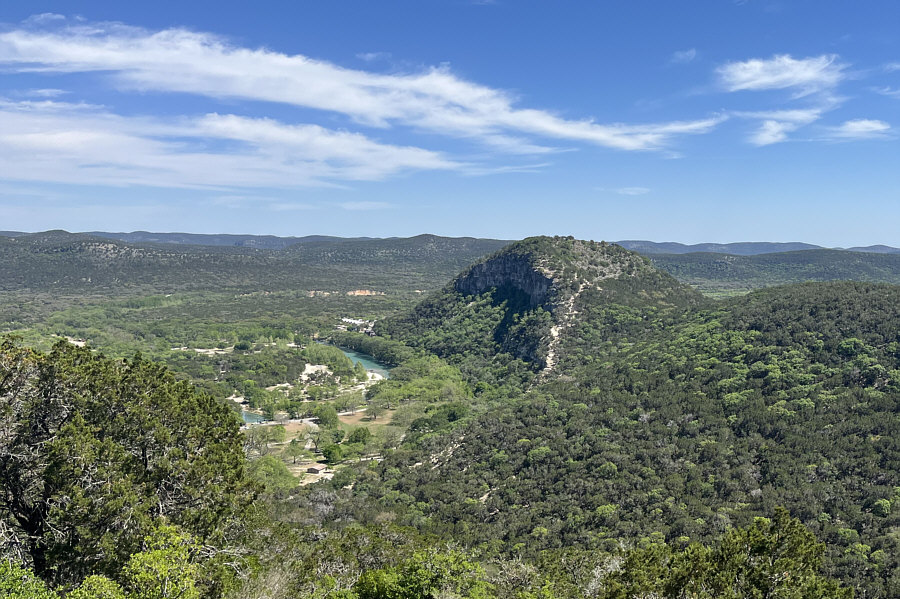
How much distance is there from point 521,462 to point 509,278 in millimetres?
107884

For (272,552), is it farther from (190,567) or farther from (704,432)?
(704,432)

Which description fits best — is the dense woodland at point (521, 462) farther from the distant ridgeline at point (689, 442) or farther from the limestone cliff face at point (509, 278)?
the limestone cliff face at point (509, 278)

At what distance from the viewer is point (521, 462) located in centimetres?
6981

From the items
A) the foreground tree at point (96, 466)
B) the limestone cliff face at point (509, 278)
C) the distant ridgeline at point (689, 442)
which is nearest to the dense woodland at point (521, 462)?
the foreground tree at point (96, 466)

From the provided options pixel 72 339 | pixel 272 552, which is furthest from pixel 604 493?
pixel 72 339

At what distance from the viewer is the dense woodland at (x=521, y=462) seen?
21500mm

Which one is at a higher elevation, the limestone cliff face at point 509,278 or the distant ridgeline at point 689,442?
Answer: the limestone cliff face at point 509,278

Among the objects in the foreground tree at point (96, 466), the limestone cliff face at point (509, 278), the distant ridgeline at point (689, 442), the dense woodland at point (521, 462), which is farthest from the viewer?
the limestone cliff face at point (509, 278)

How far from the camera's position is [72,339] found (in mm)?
164125

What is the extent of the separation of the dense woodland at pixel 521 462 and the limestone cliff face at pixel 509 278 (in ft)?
8.78

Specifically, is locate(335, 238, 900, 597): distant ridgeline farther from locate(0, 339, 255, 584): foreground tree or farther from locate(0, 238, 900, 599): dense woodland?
locate(0, 339, 255, 584): foreground tree

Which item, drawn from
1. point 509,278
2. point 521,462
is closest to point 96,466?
point 521,462

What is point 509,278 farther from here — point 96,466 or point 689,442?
point 96,466

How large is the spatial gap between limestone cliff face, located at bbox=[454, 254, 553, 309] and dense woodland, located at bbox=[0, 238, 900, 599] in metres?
2.68
